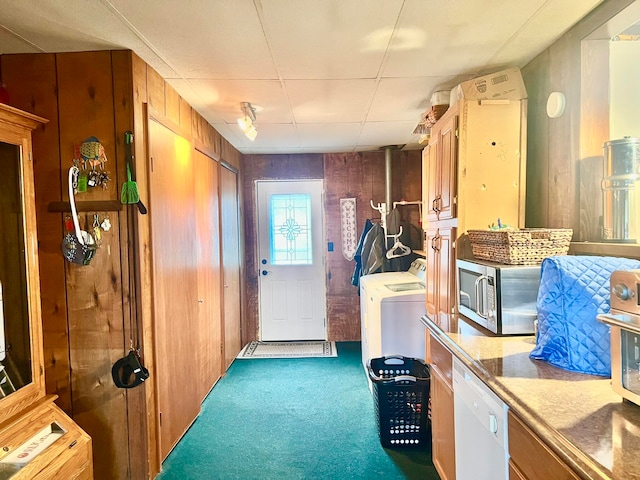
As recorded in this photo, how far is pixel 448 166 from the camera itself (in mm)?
2104

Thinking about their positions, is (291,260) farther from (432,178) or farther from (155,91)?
(155,91)

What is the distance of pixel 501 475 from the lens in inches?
47.2

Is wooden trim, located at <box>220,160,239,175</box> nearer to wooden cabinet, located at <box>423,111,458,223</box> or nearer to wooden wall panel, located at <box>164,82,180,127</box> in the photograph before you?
wooden wall panel, located at <box>164,82,180,127</box>

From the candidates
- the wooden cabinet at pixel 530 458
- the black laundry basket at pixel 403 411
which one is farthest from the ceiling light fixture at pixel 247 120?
the wooden cabinet at pixel 530 458

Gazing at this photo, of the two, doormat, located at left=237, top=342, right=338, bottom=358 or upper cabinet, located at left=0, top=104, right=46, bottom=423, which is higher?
upper cabinet, located at left=0, top=104, right=46, bottom=423

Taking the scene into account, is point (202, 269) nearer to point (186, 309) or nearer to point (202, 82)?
point (186, 309)

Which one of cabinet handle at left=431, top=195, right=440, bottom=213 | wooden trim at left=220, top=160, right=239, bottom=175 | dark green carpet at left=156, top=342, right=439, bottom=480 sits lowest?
dark green carpet at left=156, top=342, right=439, bottom=480

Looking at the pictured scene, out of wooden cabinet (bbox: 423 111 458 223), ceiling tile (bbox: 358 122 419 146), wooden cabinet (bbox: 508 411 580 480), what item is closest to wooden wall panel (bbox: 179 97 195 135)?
ceiling tile (bbox: 358 122 419 146)

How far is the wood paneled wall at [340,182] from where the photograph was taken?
181 inches

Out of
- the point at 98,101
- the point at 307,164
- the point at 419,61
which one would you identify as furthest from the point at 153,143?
the point at 307,164

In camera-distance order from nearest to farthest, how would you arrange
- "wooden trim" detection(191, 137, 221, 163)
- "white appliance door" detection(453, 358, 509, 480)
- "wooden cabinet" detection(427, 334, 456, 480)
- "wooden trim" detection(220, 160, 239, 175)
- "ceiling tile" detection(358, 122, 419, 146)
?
"white appliance door" detection(453, 358, 509, 480) → "wooden cabinet" detection(427, 334, 456, 480) → "wooden trim" detection(191, 137, 221, 163) → "ceiling tile" detection(358, 122, 419, 146) → "wooden trim" detection(220, 160, 239, 175)

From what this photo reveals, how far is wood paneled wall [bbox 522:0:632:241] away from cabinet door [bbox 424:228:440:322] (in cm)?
60

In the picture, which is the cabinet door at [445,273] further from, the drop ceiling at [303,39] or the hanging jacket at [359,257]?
the hanging jacket at [359,257]

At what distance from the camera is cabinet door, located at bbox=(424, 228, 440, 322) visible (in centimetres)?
245
